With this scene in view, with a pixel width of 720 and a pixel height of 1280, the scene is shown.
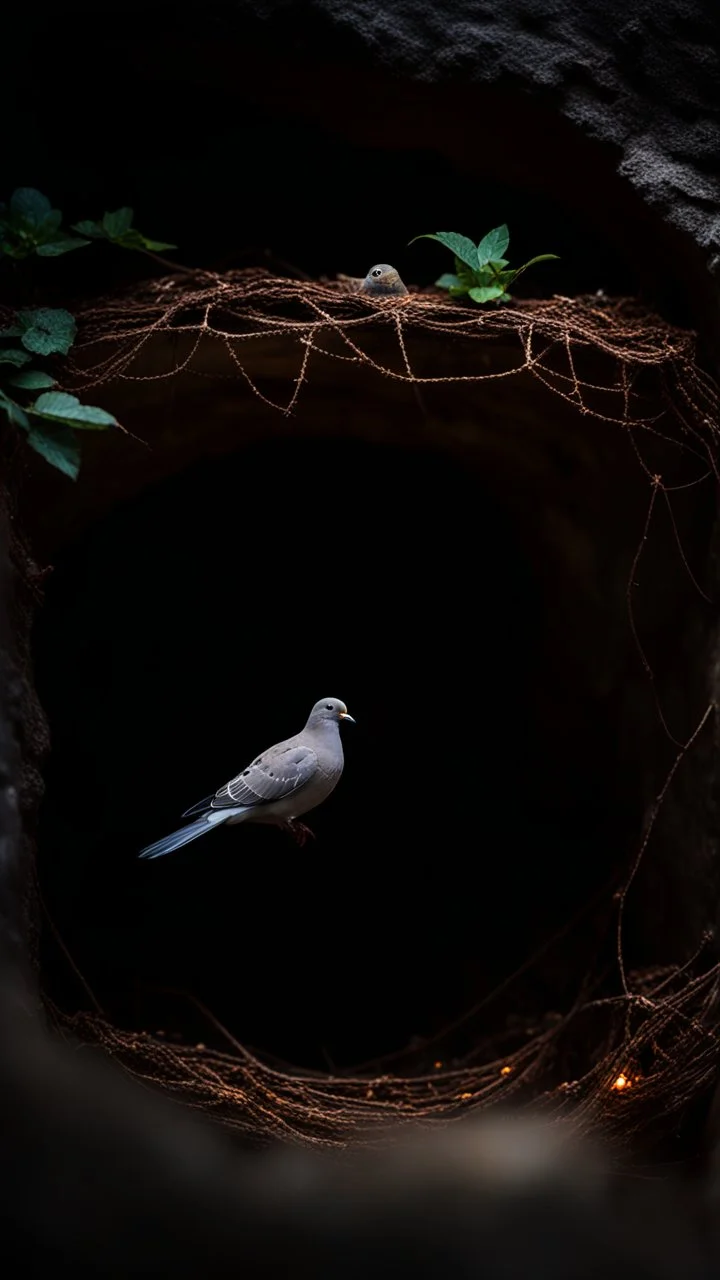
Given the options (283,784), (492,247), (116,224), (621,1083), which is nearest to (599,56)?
(492,247)

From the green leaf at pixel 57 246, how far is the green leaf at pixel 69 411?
0.43 metres

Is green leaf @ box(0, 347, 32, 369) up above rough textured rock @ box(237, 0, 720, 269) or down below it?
below

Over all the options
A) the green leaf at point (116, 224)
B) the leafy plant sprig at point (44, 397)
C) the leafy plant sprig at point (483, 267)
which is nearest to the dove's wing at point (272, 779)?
the leafy plant sprig at point (44, 397)

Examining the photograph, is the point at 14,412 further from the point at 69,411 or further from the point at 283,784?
the point at 283,784

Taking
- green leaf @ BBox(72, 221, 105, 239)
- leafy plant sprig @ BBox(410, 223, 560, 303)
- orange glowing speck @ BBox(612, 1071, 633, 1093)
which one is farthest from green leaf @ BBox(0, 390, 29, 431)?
orange glowing speck @ BBox(612, 1071, 633, 1093)

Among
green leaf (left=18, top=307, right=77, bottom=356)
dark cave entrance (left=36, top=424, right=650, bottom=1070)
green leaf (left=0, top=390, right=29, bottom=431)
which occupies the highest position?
green leaf (left=18, top=307, right=77, bottom=356)

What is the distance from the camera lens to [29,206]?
7.79ft

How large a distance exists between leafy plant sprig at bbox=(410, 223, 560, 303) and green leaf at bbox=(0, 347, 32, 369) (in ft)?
2.62

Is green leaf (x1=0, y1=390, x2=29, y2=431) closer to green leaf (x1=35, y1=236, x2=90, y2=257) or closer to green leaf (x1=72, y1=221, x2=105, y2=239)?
green leaf (x1=35, y1=236, x2=90, y2=257)

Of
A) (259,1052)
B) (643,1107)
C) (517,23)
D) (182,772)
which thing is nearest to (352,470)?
(182,772)

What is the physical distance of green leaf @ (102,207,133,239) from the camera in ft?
8.07

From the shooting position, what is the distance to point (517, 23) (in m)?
2.39

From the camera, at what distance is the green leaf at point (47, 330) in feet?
7.21

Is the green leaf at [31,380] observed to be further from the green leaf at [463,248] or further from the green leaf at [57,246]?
the green leaf at [463,248]
